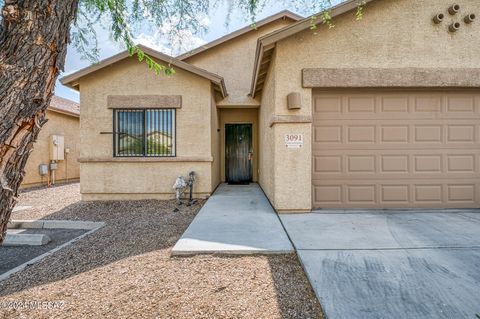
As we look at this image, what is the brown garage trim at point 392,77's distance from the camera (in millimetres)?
5453

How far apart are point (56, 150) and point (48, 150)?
32 cm

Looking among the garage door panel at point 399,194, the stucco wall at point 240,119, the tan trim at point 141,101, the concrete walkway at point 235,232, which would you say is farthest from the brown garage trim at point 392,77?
the stucco wall at point 240,119

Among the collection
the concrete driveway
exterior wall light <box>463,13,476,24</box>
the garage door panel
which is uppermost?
exterior wall light <box>463,13,476,24</box>

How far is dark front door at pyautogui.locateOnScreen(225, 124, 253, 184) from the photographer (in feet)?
37.4

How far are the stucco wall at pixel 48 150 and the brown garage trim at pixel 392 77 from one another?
38.8ft

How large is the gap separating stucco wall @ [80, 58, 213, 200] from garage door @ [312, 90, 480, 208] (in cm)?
387

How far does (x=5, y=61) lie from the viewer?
1854mm

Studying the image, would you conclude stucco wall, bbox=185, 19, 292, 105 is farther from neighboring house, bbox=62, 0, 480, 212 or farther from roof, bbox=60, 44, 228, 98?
neighboring house, bbox=62, 0, 480, 212

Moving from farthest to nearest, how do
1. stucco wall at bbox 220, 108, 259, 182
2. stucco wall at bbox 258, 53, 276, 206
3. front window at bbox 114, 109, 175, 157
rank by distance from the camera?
stucco wall at bbox 220, 108, 259, 182
front window at bbox 114, 109, 175, 157
stucco wall at bbox 258, 53, 276, 206

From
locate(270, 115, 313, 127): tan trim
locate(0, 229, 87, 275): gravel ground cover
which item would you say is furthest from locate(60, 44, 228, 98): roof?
locate(0, 229, 87, 275): gravel ground cover

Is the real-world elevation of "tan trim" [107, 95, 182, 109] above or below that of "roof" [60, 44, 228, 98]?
below

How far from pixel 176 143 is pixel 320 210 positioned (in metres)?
4.76

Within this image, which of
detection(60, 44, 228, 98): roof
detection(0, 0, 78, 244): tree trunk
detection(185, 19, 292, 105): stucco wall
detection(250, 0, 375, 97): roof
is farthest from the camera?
detection(185, 19, 292, 105): stucco wall

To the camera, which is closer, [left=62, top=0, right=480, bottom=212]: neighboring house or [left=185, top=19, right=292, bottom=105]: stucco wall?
[left=62, top=0, right=480, bottom=212]: neighboring house
